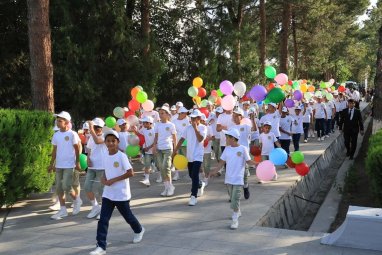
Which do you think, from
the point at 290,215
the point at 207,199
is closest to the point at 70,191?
the point at 207,199

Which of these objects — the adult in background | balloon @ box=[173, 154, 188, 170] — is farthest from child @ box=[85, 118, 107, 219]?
the adult in background

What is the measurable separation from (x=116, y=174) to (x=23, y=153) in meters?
2.99

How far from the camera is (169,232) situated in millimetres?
6566

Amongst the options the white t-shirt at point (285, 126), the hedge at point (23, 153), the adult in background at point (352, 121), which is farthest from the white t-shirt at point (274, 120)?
the hedge at point (23, 153)

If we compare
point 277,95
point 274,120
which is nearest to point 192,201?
point 277,95

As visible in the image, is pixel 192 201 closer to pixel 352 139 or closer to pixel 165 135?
pixel 165 135

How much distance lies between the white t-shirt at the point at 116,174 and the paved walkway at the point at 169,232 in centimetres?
76

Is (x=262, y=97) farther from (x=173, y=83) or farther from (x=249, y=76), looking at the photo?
(x=249, y=76)

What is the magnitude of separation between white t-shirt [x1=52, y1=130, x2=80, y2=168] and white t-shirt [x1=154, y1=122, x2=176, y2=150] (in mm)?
1934

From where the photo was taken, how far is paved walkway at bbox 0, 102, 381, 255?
19.3ft

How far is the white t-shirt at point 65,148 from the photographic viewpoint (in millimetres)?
7219

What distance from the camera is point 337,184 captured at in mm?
11273

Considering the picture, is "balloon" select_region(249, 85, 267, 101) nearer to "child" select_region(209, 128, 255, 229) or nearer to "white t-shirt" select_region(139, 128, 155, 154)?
"white t-shirt" select_region(139, 128, 155, 154)

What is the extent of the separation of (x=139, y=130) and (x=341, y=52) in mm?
41644
